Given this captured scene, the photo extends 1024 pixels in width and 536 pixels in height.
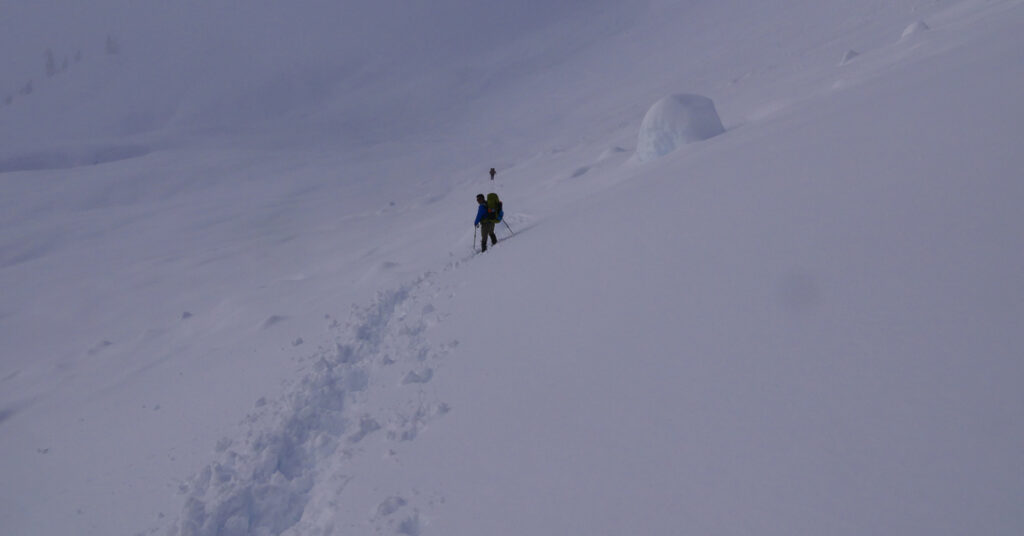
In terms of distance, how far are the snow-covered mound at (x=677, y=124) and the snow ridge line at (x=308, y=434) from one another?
6.71m

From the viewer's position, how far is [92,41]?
9562 centimetres

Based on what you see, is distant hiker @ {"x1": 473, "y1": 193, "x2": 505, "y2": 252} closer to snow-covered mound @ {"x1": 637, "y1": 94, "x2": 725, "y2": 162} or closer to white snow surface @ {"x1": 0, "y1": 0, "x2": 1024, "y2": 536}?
white snow surface @ {"x1": 0, "y1": 0, "x2": 1024, "y2": 536}

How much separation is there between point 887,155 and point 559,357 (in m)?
3.59

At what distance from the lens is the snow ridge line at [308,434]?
17.0 feet

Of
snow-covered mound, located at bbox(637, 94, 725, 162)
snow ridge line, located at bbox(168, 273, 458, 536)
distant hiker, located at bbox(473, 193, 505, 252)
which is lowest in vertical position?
snow ridge line, located at bbox(168, 273, 458, 536)

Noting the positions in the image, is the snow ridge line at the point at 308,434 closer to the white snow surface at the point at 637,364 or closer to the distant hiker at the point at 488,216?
the white snow surface at the point at 637,364

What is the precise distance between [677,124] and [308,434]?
9.41m

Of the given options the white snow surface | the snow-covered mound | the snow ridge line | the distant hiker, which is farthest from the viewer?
the snow-covered mound

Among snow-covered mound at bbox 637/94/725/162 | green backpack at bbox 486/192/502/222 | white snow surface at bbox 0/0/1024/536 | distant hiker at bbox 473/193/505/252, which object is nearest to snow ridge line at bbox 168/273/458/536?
white snow surface at bbox 0/0/1024/536

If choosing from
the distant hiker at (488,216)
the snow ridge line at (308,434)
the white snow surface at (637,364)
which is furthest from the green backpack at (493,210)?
the snow ridge line at (308,434)

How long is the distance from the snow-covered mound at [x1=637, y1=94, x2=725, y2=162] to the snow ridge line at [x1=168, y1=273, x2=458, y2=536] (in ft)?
22.0

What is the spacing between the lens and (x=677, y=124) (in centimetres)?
1230

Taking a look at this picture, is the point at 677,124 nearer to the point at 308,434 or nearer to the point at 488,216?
the point at 488,216

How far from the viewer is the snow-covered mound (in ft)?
40.1
